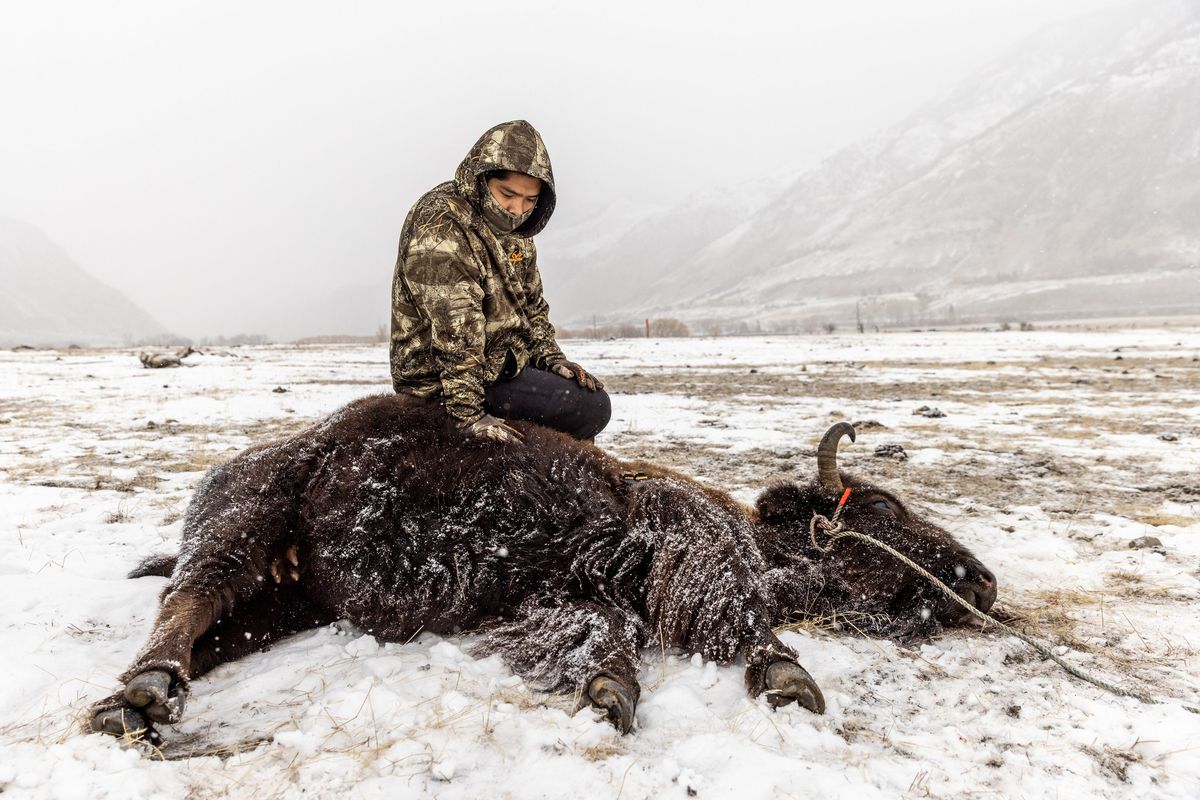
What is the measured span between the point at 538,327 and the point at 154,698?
2.69 metres

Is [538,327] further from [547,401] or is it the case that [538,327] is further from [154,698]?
[154,698]

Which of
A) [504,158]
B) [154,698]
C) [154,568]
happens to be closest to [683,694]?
[154,698]

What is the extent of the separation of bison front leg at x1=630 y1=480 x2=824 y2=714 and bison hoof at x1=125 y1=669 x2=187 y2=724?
1.62 meters

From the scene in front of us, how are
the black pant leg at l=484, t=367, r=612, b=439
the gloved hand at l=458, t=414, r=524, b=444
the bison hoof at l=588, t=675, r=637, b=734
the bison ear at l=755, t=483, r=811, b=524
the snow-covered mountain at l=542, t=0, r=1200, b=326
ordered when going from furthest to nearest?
the snow-covered mountain at l=542, t=0, r=1200, b=326, the black pant leg at l=484, t=367, r=612, b=439, the bison ear at l=755, t=483, r=811, b=524, the gloved hand at l=458, t=414, r=524, b=444, the bison hoof at l=588, t=675, r=637, b=734

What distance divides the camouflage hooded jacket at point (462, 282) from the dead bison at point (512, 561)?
0.42m

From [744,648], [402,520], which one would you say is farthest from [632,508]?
[402,520]

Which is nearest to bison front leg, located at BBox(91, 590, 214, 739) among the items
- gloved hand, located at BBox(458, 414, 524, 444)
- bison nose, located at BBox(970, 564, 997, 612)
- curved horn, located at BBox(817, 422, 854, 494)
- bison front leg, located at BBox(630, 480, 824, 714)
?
gloved hand, located at BBox(458, 414, 524, 444)

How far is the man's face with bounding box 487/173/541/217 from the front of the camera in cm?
318

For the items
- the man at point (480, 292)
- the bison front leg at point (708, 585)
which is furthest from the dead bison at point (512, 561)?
the man at point (480, 292)

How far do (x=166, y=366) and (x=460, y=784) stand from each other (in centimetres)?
1840

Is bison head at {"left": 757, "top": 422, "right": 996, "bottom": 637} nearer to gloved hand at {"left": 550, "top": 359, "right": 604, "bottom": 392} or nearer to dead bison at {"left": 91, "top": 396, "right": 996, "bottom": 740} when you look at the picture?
dead bison at {"left": 91, "top": 396, "right": 996, "bottom": 740}

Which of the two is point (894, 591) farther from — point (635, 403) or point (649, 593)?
point (635, 403)

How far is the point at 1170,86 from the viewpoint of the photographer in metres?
156

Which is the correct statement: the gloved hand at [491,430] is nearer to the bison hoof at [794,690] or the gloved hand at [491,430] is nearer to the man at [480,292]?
the man at [480,292]
